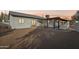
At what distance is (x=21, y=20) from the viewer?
2.11m

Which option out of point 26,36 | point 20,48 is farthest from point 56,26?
point 20,48

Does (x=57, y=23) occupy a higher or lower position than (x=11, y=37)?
higher

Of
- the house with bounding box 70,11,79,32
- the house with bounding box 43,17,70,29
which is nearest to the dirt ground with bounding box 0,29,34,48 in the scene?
the house with bounding box 43,17,70,29

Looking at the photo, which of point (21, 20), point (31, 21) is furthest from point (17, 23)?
point (31, 21)

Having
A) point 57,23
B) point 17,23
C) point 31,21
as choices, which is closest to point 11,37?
point 17,23

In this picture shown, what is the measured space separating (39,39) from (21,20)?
0.37m

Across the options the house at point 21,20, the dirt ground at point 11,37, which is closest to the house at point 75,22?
the house at point 21,20

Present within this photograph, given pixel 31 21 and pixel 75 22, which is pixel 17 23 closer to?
pixel 31 21

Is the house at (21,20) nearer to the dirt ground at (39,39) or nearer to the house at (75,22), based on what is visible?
the dirt ground at (39,39)

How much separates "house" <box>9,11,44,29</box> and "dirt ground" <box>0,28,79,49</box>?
73mm

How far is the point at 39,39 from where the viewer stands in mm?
2111

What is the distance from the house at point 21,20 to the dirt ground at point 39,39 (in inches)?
2.9

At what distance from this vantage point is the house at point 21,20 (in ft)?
6.91
